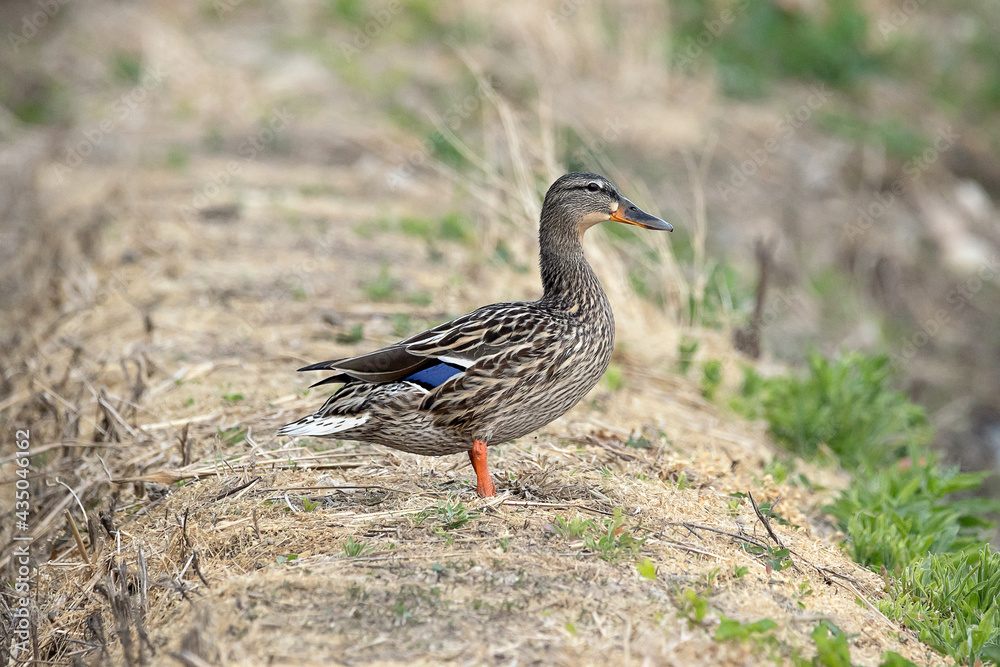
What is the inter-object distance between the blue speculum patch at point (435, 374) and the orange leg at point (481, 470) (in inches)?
10.9

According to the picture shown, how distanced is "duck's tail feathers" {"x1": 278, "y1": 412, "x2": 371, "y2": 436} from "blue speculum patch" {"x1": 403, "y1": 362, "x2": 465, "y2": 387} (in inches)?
9.3

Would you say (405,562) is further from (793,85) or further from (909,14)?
(909,14)

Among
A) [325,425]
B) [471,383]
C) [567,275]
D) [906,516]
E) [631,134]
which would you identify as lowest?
[906,516]

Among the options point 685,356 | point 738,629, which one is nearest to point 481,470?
point 738,629

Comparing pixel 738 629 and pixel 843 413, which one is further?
pixel 843 413

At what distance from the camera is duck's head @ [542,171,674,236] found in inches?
184

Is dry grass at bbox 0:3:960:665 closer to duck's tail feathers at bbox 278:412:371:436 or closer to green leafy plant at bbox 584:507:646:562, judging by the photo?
green leafy plant at bbox 584:507:646:562

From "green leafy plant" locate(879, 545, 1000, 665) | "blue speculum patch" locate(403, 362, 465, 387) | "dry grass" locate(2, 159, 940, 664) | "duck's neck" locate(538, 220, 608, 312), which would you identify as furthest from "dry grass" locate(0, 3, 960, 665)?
"duck's neck" locate(538, 220, 608, 312)

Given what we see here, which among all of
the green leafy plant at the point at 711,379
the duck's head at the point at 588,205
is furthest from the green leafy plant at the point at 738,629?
the green leafy plant at the point at 711,379

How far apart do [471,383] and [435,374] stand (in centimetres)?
14

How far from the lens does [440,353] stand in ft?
Result: 13.5

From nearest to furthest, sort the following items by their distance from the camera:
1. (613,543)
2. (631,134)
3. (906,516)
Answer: (613,543), (906,516), (631,134)

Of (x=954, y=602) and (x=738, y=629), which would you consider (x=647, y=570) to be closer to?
(x=738, y=629)

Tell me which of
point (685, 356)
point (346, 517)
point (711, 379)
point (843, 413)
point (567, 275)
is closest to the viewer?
point (346, 517)
